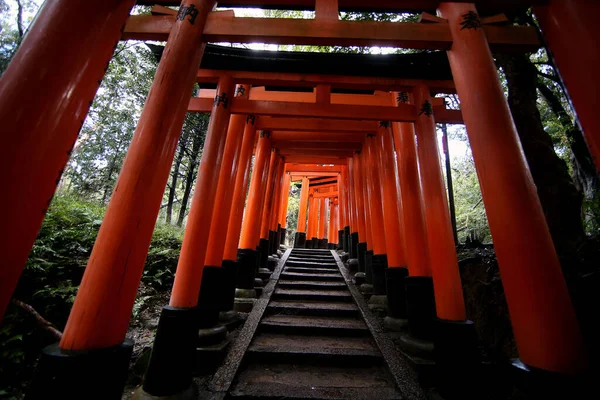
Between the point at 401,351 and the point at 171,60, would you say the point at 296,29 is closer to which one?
the point at 171,60

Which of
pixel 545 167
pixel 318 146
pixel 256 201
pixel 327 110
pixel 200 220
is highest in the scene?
pixel 318 146

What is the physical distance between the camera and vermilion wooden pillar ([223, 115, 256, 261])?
185 inches

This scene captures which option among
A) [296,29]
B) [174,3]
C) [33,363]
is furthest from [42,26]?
[33,363]

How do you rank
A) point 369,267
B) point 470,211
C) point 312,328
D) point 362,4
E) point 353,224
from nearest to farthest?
point 362,4
point 312,328
point 369,267
point 353,224
point 470,211

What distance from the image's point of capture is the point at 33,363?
10.5 feet

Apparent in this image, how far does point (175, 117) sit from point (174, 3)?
2083mm

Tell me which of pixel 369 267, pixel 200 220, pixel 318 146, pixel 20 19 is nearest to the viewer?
pixel 200 220

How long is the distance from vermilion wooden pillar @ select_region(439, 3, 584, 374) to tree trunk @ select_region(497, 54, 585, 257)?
2.29 m

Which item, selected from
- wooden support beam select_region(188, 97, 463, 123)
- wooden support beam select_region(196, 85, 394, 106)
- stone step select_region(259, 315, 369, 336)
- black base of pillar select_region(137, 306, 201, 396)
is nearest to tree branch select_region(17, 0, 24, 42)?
wooden support beam select_region(196, 85, 394, 106)

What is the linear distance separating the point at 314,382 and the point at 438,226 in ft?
8.51

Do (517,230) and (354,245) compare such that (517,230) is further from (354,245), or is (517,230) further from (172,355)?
(354,245)

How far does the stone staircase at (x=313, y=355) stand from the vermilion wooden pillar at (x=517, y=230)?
5.85 feet

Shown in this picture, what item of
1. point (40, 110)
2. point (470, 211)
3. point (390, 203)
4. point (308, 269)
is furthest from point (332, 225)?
point (40, 110)

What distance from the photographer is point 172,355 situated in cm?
256
